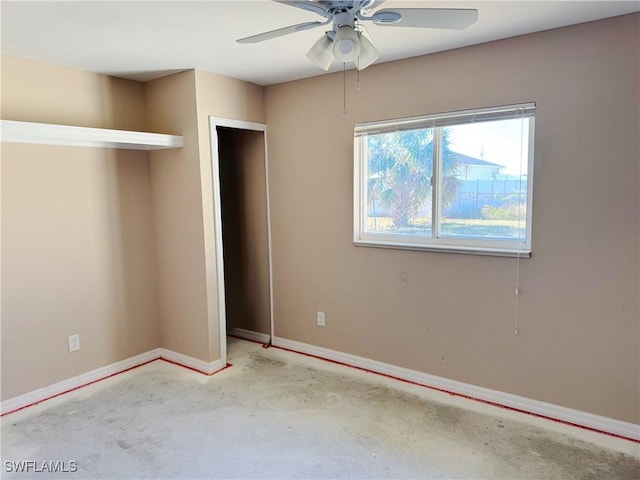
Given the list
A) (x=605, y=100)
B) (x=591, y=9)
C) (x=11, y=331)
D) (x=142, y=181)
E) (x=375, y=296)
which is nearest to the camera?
(x=591, y=9)

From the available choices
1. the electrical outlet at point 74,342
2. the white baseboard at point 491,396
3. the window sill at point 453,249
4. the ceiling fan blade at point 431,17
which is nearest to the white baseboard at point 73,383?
the electrical outlet at point 74,342

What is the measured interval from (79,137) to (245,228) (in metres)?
1.62

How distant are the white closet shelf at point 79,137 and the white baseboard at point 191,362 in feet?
5.64

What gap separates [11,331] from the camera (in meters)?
2.78

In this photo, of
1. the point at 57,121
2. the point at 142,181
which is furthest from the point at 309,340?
the point at 57,121

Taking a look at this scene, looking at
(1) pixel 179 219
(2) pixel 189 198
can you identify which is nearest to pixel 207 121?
(2) pixel 189 198

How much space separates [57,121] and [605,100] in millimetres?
3467

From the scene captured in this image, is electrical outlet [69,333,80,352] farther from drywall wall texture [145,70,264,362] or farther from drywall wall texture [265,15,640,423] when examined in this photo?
drywall wall texture [265,15,640,423]

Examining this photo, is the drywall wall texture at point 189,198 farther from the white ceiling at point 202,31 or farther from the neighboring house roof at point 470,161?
the neighboring house roof at point 470,161

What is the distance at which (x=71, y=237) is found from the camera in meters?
3.07

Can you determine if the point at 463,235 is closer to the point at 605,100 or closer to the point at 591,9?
the point at 605,100

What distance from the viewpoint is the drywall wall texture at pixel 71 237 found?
277 centimetres

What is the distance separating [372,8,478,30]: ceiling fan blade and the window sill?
1.46m

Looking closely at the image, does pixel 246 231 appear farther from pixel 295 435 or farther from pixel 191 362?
pixel 295 435
